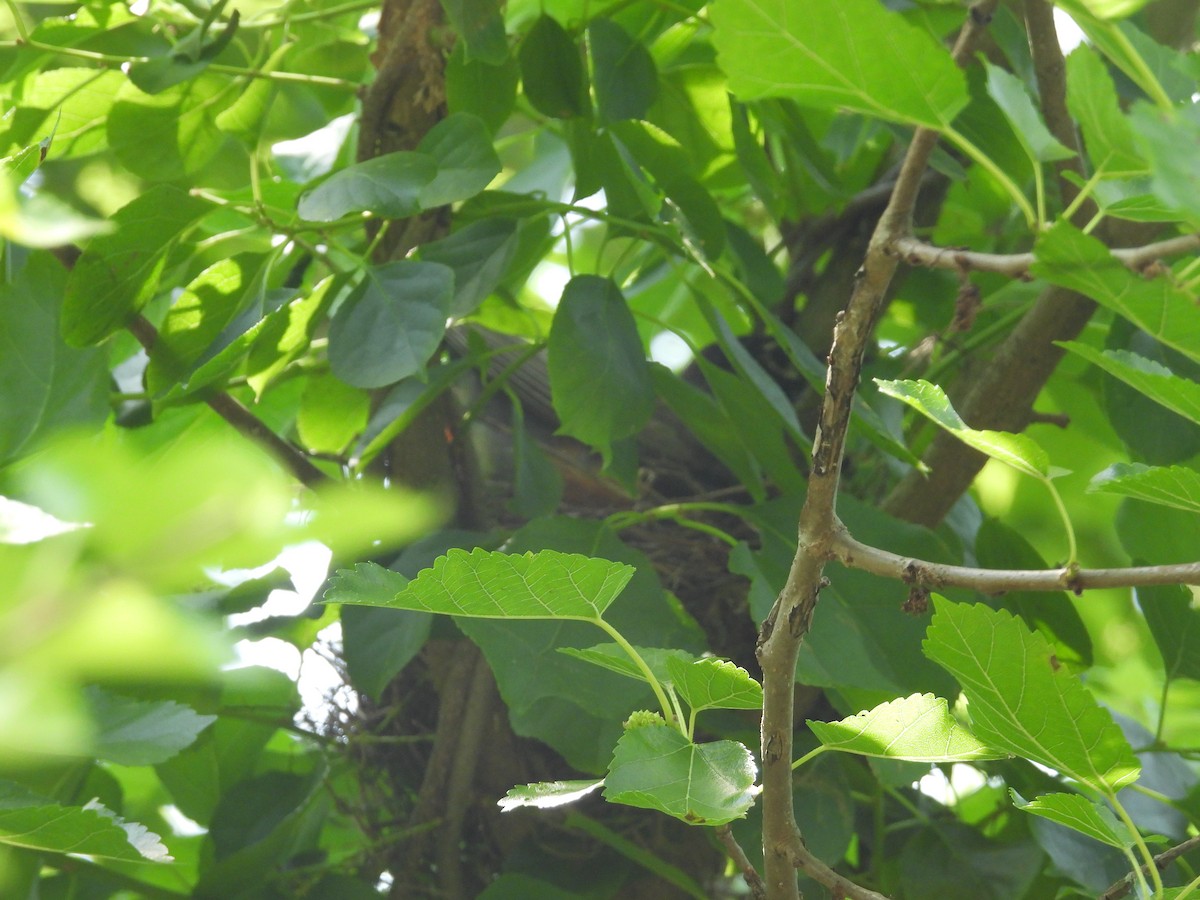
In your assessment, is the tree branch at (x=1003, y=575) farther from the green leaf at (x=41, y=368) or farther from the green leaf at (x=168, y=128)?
the green leaf at (x=168, y=128)

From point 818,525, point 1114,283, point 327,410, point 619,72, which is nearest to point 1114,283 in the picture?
point 1114,283

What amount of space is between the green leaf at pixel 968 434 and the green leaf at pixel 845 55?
9 centimetres

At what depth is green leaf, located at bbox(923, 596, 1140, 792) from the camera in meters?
0.37

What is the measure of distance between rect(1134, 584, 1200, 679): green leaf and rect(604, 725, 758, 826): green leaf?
419mm

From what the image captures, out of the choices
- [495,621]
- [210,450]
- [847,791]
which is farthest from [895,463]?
[210,450]

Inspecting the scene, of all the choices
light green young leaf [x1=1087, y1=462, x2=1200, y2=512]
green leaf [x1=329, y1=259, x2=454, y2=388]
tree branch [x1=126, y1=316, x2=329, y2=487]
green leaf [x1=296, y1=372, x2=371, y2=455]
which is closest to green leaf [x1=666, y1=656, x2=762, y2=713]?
light green young leaf [x1=1087, y1=462, x2=1200, y2=512]

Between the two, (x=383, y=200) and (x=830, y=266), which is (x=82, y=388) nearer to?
(x=383, y=200)

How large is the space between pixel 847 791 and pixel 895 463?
0.23 m

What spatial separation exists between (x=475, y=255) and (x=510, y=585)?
1.11ft

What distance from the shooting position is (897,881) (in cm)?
75

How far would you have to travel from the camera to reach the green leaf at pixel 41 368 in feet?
1.91

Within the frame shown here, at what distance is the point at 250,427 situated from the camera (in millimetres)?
680

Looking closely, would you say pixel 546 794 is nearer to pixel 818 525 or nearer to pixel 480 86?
pixel 818 525

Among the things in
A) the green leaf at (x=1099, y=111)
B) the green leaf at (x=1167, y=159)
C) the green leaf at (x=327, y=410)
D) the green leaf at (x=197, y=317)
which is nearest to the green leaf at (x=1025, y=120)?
the green leaf at (x=1099, y=111)
